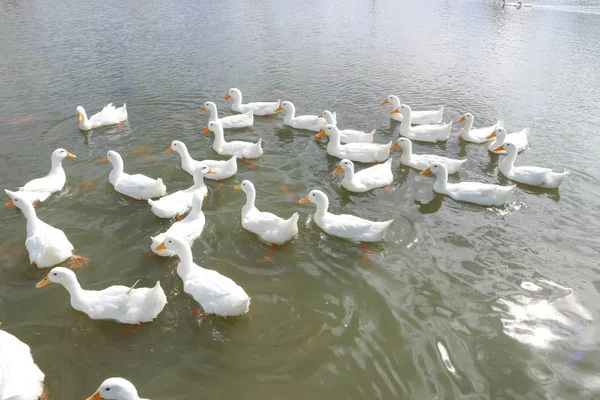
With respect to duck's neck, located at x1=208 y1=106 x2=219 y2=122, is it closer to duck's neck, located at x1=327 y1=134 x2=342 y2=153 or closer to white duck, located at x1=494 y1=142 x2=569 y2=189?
duck's neck, located at x1=327 y1=134 x2=342 y2=153

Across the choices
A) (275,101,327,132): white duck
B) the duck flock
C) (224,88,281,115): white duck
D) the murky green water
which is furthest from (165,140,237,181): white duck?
(224,88,281,115): white duck

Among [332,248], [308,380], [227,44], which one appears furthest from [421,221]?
[227,44]

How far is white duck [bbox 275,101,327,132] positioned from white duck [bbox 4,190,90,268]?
22.4ft

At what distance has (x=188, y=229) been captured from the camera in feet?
22.6

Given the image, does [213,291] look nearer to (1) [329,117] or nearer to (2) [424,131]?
(1) [329,117]

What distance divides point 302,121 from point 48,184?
6438 millimetres

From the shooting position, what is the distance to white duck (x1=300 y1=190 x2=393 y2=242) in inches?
271

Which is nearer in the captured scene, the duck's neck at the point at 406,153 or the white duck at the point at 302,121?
the duck's neck at the point at 406,153

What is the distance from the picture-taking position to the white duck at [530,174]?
8.80 metres

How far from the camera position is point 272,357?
5.00 m

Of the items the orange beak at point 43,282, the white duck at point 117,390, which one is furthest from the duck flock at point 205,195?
the orange beak at point 43,282

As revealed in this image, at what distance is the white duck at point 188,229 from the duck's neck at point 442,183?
491 centimetres

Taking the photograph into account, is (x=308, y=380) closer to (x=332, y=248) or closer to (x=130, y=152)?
(x=332, y=248)

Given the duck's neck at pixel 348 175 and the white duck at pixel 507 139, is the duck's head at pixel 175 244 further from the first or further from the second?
the white duck at pixel 507 139
